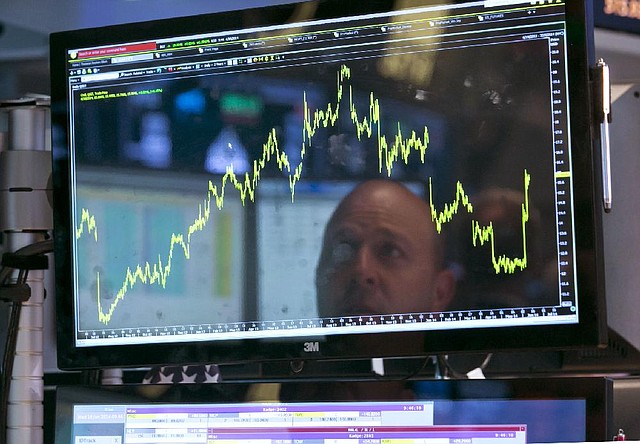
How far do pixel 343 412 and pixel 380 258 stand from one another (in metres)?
0.16

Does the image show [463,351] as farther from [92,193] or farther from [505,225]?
[92,193]

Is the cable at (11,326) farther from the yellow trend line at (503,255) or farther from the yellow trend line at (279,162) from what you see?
the yellow trend line at (503,255)

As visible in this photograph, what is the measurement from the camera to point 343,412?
99 centimetres

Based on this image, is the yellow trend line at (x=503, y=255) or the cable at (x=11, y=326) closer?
the yellow trend line at (x=503, y=255)

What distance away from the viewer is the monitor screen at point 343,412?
0.92 meters

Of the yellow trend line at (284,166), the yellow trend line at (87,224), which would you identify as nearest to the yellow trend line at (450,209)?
the yellow trend line at (284,166)

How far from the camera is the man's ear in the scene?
3.19ft

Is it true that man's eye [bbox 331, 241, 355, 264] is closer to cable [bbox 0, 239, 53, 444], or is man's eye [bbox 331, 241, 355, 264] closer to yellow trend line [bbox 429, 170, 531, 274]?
yellow trend line [bbox 429, 170, 531, 274]

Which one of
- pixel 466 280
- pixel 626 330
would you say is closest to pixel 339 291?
pixel 466 280

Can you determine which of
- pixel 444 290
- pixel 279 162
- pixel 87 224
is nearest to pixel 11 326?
pixel 87 224

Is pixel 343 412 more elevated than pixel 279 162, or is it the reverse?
pixel 279 162

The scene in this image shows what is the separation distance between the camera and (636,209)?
1213mm

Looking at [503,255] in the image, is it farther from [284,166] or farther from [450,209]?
[284,166]

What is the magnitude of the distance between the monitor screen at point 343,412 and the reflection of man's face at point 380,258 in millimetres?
81
